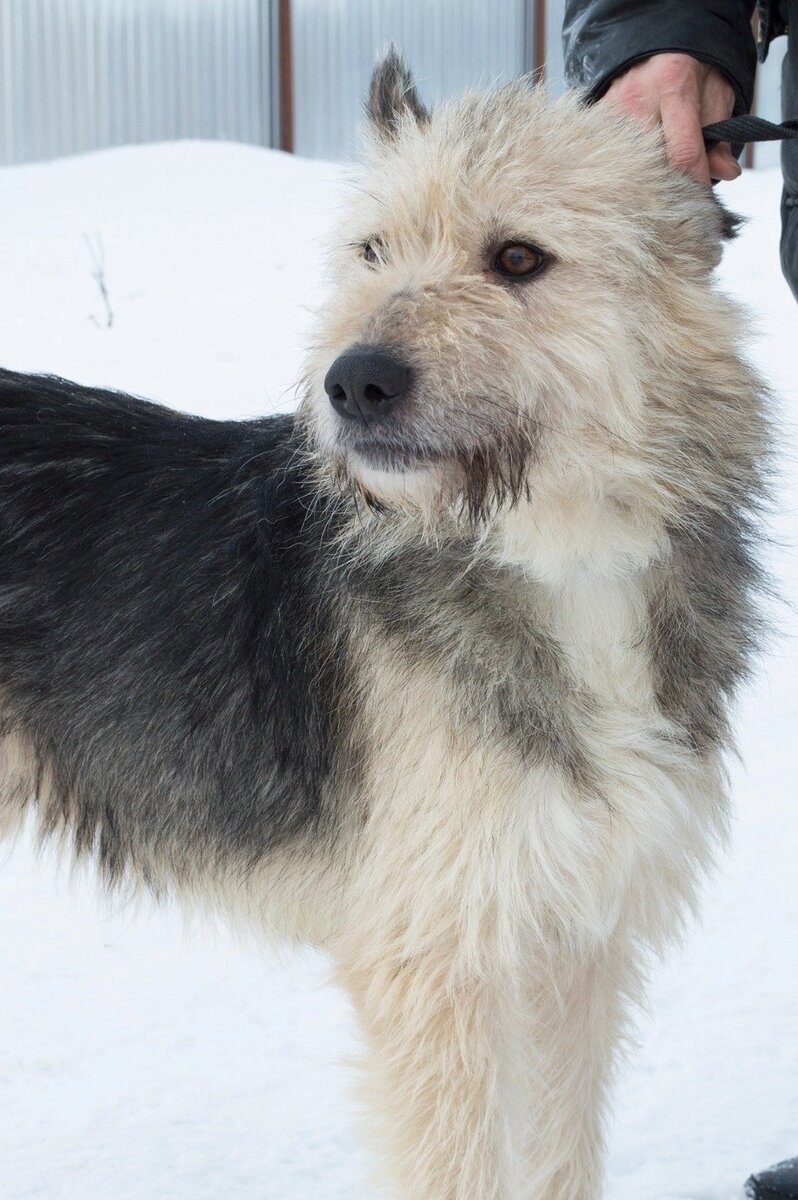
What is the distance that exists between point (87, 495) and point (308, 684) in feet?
2.00

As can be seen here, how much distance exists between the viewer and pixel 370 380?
1947 millimetres

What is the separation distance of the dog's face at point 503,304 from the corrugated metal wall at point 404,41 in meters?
8.47

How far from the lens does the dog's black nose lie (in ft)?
6.38

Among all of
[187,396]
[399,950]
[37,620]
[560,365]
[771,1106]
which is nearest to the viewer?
[560,365]

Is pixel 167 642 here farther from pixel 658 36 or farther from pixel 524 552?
pixel 658 36

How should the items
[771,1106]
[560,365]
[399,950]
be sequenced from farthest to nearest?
1. [771,1106]
2. [399,950]
3. [560,365]

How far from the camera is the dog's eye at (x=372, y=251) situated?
2.25m

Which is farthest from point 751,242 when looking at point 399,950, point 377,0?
point 399,950

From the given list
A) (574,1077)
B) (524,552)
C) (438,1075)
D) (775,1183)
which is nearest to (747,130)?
(524,552)

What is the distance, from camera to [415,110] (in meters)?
2.46

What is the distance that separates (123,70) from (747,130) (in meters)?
8.95

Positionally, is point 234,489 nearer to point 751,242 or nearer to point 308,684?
point 308,684

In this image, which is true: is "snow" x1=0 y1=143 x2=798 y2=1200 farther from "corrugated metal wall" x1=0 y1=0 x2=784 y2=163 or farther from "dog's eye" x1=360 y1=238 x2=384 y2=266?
"corrugated metal wall" x1=0 y1=0 x2=784 y2=163

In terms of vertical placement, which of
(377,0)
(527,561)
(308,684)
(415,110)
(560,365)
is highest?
(377,0)
